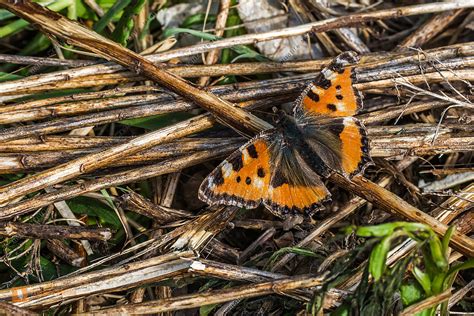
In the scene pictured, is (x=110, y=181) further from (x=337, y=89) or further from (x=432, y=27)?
(x=432, y=27)

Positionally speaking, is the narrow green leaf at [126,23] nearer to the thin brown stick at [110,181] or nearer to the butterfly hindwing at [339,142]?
the thin brown stick at [110,181]

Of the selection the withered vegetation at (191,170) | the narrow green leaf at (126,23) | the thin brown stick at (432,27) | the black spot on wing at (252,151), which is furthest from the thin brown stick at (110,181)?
the thin brown stick at (432,27)

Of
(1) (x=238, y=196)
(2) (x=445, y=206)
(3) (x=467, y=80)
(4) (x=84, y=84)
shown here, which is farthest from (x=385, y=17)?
(4) (x=84, y=84)

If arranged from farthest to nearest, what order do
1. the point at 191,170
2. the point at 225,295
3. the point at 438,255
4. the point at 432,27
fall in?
the point at 432,27 → the point at 191,170 → the point at 225,295 → the point at 438,255

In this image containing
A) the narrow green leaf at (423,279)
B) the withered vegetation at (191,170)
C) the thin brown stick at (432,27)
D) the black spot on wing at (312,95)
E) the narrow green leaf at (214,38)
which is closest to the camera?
the narrow green leaf at (423,279)

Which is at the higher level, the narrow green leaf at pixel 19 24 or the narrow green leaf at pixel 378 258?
the narrow green leaf at pixel 19 24

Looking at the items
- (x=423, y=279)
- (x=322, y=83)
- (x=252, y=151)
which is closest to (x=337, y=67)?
(x=322, y=83)

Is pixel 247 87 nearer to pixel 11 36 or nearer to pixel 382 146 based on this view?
pixel 382 146
